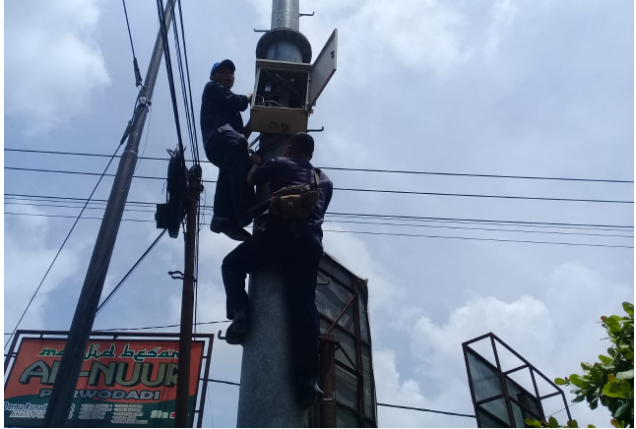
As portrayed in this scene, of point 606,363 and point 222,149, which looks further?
point 222,149

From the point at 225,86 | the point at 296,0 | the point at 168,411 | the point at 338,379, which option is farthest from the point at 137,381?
the point at 296,0

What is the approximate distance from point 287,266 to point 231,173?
1.02m

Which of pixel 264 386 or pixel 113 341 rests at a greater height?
pixel 113 341

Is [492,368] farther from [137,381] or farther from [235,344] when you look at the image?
[235,344]

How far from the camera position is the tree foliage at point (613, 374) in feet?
10.4

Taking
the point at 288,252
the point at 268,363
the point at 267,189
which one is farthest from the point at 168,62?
the point at 268,363

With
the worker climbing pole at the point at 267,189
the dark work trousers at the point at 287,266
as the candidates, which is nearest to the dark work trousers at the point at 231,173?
the worker climbing pole at the point at 267,189

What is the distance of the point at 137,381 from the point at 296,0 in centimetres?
852

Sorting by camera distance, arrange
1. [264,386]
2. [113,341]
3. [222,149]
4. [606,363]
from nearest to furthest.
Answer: [264,386] < [606,363] < [222,149] < [113,341]

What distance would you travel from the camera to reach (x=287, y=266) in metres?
3.17

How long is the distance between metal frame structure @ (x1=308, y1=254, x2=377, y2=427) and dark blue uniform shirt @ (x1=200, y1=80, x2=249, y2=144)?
15.0ft

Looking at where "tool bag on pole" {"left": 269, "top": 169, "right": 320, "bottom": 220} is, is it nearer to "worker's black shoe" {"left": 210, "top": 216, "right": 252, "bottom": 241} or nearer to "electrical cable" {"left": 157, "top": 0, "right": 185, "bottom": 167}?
"worker's black shoe" {"left": 210, "top": 216, "right": 252, "bottom": 241}

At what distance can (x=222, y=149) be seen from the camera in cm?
404

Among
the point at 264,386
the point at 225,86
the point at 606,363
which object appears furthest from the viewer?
the point at 225,86
